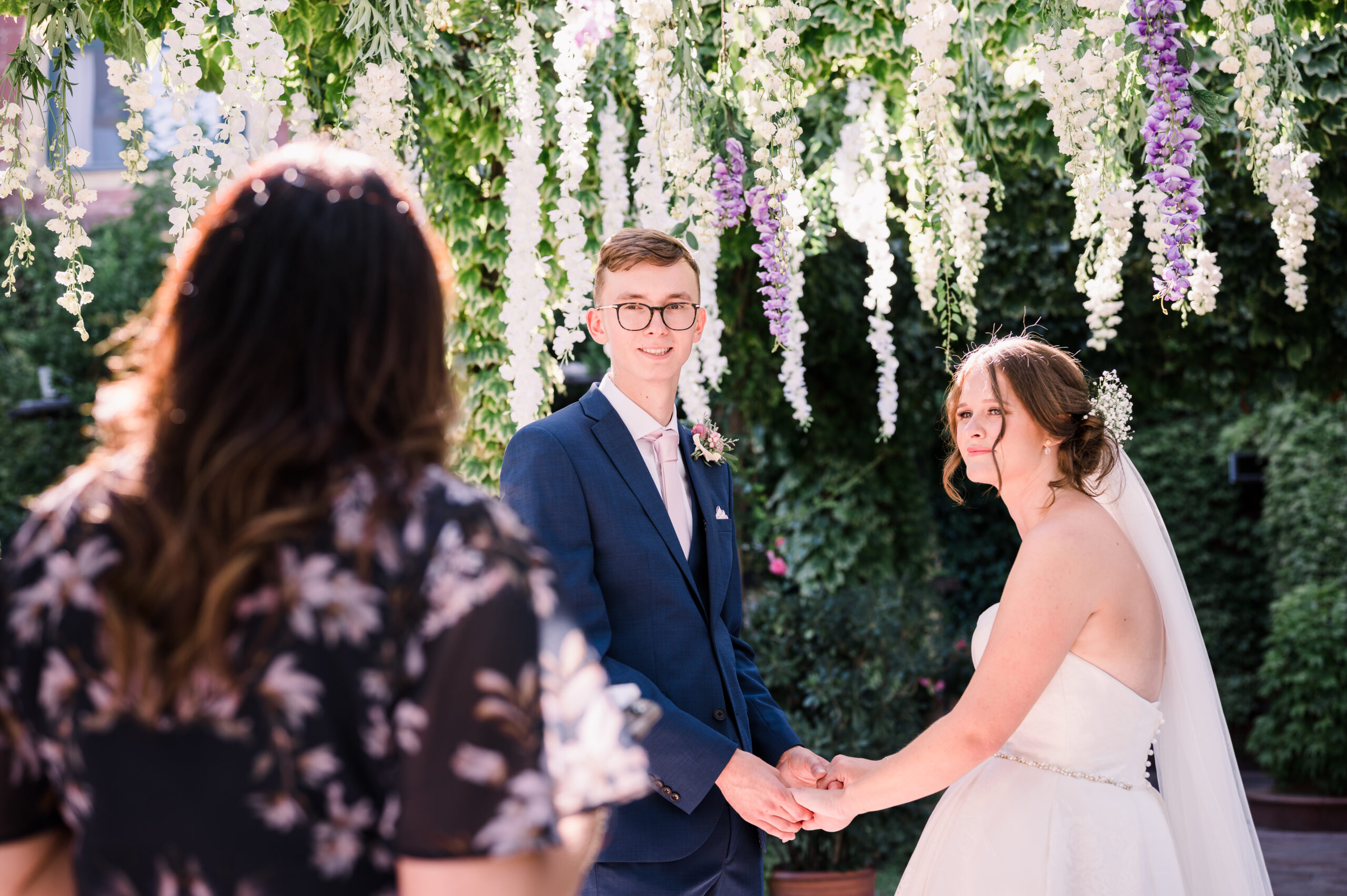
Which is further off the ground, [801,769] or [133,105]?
[133,105]

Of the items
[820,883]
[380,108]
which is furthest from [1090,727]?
[820,883]

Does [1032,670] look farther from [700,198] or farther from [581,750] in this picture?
[581,750]

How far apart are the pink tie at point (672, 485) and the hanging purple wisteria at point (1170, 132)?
1.29 meters

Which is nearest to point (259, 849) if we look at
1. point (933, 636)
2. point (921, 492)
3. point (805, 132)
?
point (805, 132)

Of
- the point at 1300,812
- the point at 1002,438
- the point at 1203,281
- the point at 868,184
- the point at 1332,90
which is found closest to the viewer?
the point at 1002,438

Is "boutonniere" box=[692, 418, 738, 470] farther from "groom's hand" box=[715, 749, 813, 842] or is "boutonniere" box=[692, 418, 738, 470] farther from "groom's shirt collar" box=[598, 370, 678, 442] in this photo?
"groom's hand" box=[715, 749, 813, 842]

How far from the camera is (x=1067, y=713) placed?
7.94 feet

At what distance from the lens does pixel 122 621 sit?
92 centimetres

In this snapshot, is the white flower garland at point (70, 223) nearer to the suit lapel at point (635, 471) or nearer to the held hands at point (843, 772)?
the suit lapel at point (635, 471)

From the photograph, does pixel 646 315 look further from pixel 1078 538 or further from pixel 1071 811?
pixel 1071 811

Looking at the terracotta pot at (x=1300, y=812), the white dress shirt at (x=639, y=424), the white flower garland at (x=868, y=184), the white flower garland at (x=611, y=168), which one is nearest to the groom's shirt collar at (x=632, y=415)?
the white dress shirt at (x=639, y=424)

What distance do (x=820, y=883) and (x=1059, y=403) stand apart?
3507mm

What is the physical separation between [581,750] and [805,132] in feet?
13.6

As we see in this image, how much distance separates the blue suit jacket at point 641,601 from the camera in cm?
222
